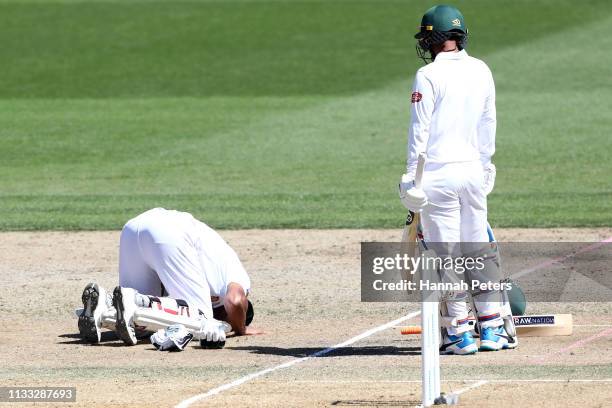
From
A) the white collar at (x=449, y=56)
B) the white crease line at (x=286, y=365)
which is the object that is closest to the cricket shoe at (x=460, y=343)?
the white crease line at (x=286, y=365)

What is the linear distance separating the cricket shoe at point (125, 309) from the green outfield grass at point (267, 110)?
6848 millimetres

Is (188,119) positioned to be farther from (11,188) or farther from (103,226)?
(103,226)

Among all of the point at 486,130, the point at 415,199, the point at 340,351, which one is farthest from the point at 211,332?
the point at 486,130

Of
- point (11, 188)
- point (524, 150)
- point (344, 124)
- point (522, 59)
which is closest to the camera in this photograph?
point (11, 188)

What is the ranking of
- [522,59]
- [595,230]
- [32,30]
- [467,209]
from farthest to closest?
Answer: [32,30], [522,59], [595,230], [467,209]

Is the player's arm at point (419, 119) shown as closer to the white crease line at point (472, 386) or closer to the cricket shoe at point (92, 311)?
the white crease line at point (472, 386)

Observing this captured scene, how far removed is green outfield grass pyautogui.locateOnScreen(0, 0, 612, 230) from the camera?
19.9m

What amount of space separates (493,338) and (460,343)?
0.95ft

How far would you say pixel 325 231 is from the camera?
17.2 meters

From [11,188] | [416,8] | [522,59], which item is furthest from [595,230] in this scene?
[416,8]

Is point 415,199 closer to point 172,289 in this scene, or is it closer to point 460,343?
point 460,343

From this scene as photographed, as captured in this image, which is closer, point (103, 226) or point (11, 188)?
point (103, 226)

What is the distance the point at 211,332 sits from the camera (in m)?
10.7

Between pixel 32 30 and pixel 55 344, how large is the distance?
32248 millimetres
